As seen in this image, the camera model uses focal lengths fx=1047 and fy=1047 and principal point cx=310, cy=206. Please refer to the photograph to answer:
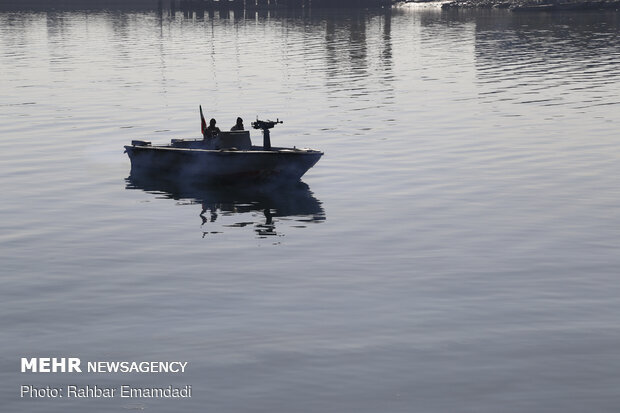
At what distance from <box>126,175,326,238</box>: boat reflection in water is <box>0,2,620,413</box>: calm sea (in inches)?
6.5

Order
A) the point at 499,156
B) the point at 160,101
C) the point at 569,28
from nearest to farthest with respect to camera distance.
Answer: the point at 499,156 → the point at 160,101 → the point at 569,28

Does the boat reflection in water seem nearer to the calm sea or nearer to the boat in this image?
the calm sea

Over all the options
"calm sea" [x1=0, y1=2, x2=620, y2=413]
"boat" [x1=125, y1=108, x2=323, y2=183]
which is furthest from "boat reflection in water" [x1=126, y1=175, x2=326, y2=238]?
"boat" [x1=125, y1=108, x2=323, y2=183]

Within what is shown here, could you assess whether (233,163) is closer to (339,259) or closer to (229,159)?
(229,159)

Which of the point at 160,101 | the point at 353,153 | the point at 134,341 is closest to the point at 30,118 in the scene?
the point at 160,101

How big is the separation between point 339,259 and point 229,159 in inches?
516

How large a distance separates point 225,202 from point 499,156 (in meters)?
15.6

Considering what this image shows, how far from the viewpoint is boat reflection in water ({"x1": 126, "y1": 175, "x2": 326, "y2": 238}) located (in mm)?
38812

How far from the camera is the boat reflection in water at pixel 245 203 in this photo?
38812 mm

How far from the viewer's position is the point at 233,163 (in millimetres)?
44625

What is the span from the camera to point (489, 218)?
38.2 m

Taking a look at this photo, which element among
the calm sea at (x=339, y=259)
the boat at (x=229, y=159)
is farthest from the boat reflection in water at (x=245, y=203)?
the boat at (x=229, y=159)

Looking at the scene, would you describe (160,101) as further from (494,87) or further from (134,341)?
(134,341)

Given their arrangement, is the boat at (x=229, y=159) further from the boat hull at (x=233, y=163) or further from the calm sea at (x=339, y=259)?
the calm sea at (x=339, y=259)
